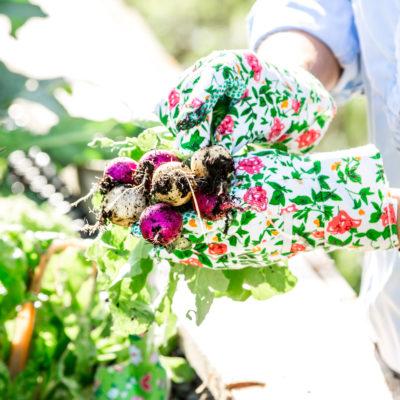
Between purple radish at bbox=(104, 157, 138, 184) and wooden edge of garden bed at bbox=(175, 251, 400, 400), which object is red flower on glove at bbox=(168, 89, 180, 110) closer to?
purple radish at bbox=(104, 157, 138, 184)

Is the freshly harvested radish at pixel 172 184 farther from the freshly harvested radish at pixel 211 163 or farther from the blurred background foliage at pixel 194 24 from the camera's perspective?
the blurred background foliage at pixel 194 24

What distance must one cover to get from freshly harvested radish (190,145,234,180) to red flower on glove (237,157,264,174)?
21 mm

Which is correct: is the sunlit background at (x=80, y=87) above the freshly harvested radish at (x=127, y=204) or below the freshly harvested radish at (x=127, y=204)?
below

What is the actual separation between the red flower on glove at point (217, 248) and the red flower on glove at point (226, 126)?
129mm

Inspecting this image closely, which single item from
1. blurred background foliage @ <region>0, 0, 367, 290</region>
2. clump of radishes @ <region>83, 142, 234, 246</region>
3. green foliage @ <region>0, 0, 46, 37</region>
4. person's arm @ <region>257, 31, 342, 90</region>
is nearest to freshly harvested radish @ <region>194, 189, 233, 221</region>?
clump of radishes @ <region>83, 142, 234, 246</region>

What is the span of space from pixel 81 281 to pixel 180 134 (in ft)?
2.45

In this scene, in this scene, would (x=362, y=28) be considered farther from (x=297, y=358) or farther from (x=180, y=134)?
(x=297, y=358)

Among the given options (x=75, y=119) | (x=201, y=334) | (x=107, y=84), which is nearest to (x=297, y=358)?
(x=201, y=334)

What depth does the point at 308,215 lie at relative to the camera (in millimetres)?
880

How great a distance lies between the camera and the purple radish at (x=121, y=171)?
887mm

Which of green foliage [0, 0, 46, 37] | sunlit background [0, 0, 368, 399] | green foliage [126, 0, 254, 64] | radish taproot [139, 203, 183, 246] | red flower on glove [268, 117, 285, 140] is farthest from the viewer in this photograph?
green foliage [126, 0, 254, 64]

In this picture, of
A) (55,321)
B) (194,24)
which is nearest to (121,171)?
(55,321)

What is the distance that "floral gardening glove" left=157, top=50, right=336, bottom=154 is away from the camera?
89cm

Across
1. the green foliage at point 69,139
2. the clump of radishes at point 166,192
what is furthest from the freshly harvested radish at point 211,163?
the green foliage at point 69,139
